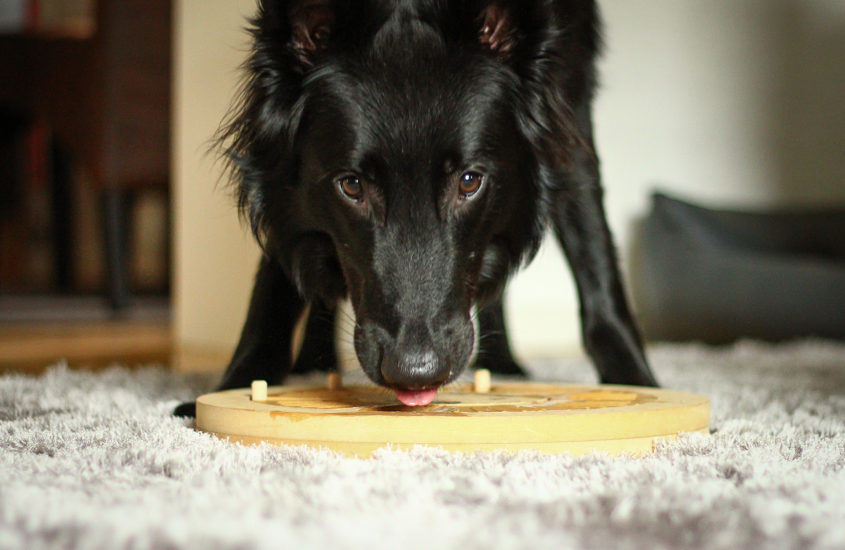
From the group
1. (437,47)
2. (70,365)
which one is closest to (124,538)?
(437,47)

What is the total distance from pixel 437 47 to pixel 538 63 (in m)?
0.21

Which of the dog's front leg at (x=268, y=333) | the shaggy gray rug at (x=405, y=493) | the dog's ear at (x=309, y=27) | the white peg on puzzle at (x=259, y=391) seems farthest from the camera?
the dog's front leg at (x=268, y=333)

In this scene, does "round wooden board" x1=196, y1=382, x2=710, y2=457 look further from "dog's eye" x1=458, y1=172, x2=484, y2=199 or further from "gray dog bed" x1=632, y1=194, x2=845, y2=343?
"gray dog bed" x1=632, y1=194, x2=845, y2=343

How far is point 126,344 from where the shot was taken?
343 centimetres

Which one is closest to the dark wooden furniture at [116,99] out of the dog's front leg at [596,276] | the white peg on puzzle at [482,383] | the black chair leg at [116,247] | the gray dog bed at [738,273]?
the black chair leg at [116,247]

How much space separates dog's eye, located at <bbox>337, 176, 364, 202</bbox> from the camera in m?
1.38

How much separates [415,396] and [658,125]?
271 centimetres

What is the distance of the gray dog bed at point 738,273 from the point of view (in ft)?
10.4

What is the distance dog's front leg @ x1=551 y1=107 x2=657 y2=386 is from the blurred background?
118 cm

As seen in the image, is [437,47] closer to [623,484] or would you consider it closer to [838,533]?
[623,484]

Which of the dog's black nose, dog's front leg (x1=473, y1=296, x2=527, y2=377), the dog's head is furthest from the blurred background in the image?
the dog's black nose

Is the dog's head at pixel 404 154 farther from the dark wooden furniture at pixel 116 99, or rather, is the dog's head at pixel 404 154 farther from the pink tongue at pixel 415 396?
Result: the dark wooden furniture at pixel 116 99

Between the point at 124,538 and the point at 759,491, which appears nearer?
the point at 124,538

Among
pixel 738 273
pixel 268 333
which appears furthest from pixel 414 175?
pixel 738 273
